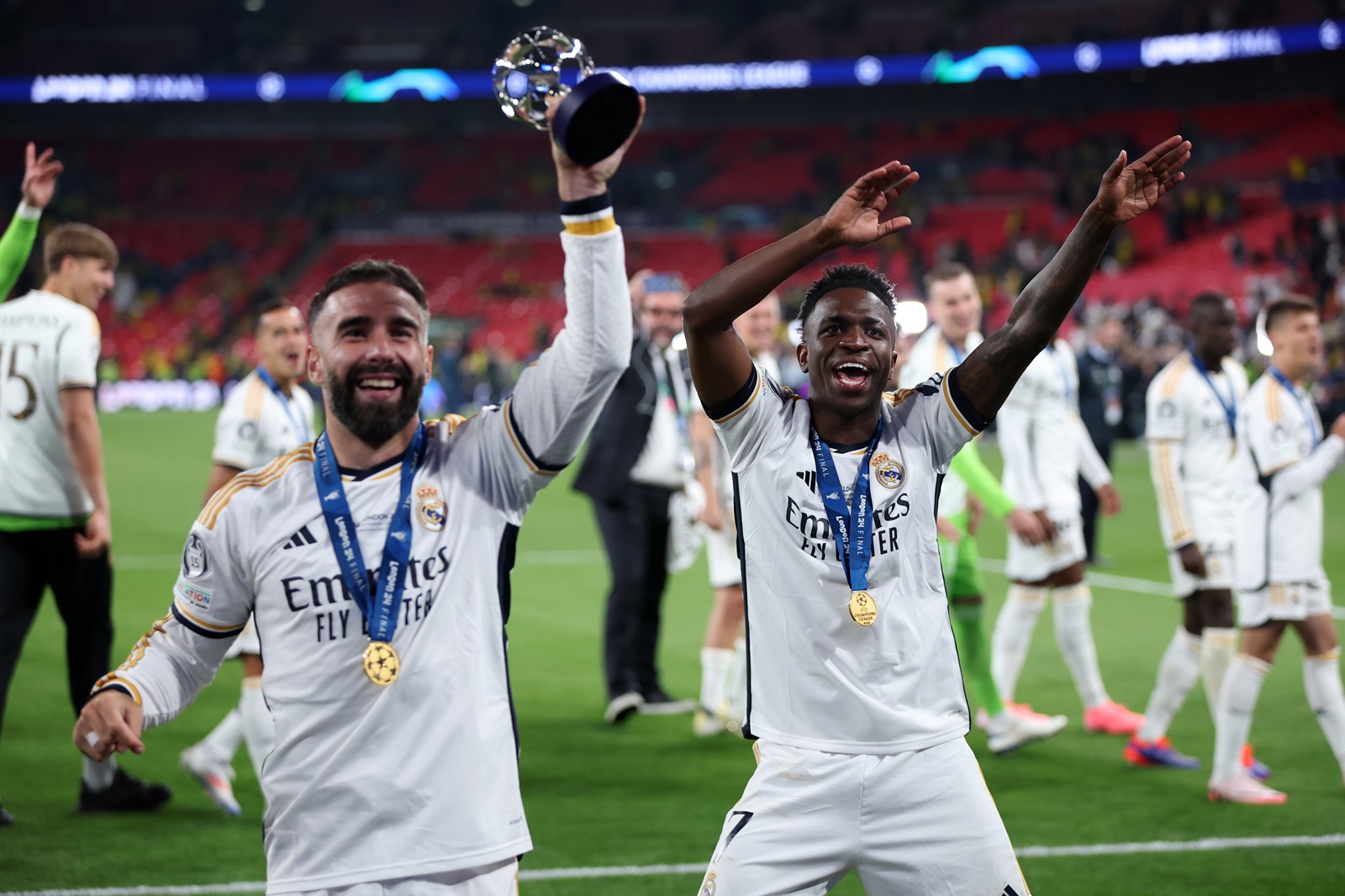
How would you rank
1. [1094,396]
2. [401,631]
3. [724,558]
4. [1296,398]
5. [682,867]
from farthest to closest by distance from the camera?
[1094,396], [724,558], [1296,398], [682,867], [401,631]

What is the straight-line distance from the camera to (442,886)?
267cm

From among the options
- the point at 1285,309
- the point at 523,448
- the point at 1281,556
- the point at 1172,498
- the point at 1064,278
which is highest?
the point at 1285,309

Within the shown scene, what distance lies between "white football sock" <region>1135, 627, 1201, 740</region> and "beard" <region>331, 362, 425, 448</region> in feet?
16.8

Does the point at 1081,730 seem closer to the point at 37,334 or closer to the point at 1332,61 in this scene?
the point at 37,334

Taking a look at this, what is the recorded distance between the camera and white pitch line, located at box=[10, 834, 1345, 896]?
5.02m

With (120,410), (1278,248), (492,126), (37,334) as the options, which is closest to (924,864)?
(37,334)

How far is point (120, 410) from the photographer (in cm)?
3850

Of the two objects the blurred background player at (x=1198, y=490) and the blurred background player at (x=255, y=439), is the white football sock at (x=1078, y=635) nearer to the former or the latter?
the blurred background player at (x=1198, y=490)

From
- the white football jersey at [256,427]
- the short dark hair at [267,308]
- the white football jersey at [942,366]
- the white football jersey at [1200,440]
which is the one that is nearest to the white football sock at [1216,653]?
the white football jersey at [1200,440]

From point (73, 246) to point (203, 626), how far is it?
3.84m

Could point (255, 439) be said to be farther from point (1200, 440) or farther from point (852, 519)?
point (1200, 440)

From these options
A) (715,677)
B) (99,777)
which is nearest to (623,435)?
(715,677)

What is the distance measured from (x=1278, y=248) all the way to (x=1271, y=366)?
26940mm

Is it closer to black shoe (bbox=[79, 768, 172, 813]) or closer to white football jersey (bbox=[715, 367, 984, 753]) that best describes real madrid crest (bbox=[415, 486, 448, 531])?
white football jersey (bbox=[715, 367, 984, 753])
